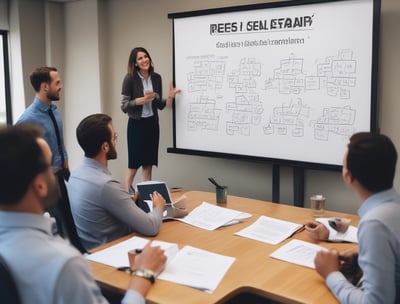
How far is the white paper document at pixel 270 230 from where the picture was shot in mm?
2250

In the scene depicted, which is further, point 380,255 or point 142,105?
point 142,105

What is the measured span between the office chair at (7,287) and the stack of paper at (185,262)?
28.2 inches

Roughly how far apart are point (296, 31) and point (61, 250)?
9.11ft

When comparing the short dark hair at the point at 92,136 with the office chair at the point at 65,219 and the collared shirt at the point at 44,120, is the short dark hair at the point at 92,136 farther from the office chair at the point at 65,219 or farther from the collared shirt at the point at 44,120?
the collared shirt at the point at 44,120

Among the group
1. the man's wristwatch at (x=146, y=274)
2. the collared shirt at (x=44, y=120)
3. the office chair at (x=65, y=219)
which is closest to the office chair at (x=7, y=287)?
the man's wristwatch at (x=146, y=274)

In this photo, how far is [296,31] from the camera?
3.46m

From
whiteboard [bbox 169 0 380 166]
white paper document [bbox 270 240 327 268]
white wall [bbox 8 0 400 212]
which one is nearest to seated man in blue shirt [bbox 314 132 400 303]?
white paper document [bbox 270 240 327 268]

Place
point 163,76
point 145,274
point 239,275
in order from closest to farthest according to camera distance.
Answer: point 145,274 < point 239,275 < point 163,76

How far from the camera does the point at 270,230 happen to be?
7.72ft

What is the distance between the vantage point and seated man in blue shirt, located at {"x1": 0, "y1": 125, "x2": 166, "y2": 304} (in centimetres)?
111

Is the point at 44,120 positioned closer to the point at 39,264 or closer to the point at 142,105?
the point at 142,105

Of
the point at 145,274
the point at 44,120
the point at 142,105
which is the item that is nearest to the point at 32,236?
the point at 145,274

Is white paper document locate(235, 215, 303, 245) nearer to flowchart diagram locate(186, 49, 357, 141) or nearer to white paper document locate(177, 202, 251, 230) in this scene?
white paper document locate(177, 202, 251, 230)

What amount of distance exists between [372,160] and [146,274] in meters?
0.86
